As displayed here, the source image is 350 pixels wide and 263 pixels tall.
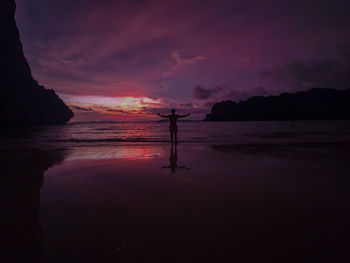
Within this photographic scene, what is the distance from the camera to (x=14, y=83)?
315ft

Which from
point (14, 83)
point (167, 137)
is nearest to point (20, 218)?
point (167, 137)

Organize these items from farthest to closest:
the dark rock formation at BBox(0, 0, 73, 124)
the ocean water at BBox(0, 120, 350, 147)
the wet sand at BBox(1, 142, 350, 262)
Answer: the dark rock formation at BBox(0, 0, 73, 124)
the ocean water at BBox(0, 120, 350, 147)
the wet sand at BBox(1, 142, 350, 262)

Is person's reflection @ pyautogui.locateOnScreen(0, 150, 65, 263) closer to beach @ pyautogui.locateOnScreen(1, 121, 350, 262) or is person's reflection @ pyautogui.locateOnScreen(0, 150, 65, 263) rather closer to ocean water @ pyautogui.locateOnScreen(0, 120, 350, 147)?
beach @ pyautogui.locateOnScreen(1, 121, 350, 262)

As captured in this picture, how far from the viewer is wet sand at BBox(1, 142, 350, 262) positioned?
2490 mm

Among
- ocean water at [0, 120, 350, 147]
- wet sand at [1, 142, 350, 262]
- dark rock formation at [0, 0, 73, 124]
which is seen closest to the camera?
wet sand at [1, 142, 350, 262]

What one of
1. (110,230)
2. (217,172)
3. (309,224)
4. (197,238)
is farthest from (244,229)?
(217,172)

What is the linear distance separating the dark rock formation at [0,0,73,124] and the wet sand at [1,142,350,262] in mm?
106223

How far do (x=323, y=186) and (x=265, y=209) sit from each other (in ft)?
8.29

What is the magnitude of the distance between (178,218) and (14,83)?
12405 cm

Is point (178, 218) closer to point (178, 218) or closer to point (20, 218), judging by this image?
point (178, 218)

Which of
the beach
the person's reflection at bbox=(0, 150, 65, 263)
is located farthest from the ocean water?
the beach

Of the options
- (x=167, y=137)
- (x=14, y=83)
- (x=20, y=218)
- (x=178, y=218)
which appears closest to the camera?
(x=178, y=218)

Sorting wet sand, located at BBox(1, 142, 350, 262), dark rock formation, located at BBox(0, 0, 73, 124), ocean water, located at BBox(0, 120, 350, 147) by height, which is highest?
dark rock formation, located at BBox(0, 0, 73, 124)

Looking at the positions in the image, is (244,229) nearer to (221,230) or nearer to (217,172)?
(221,230)
